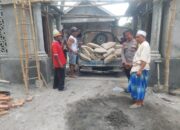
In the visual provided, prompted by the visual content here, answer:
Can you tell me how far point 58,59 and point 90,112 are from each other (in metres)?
2.09

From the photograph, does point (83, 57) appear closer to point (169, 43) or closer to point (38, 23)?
point (38, 23)

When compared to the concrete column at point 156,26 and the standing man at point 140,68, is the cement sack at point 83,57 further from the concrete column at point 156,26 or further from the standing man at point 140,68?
the standing man at point 140,68

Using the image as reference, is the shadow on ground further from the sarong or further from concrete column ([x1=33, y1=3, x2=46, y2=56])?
concrete column ([x1=33, y1=3, x2=46, y2=56])

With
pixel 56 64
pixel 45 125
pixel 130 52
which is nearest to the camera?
pixel 45 125

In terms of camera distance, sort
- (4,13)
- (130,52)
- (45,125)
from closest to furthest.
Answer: (45,125), (130,52), (4,13)

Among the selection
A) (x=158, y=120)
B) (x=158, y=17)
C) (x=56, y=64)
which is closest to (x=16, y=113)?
(x=56, y=64)

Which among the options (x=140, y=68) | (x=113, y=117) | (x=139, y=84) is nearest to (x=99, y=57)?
(x=139, y=84)

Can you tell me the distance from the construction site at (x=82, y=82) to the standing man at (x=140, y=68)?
336 mm

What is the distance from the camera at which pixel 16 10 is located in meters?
6.59

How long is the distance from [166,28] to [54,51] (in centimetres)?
354

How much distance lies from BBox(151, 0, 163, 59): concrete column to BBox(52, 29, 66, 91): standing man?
2.92 meters

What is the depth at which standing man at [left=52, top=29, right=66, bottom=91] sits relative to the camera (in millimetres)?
6188

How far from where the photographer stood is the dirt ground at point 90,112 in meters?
4.39

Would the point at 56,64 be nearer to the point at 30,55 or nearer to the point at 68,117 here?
the point at 30,55
